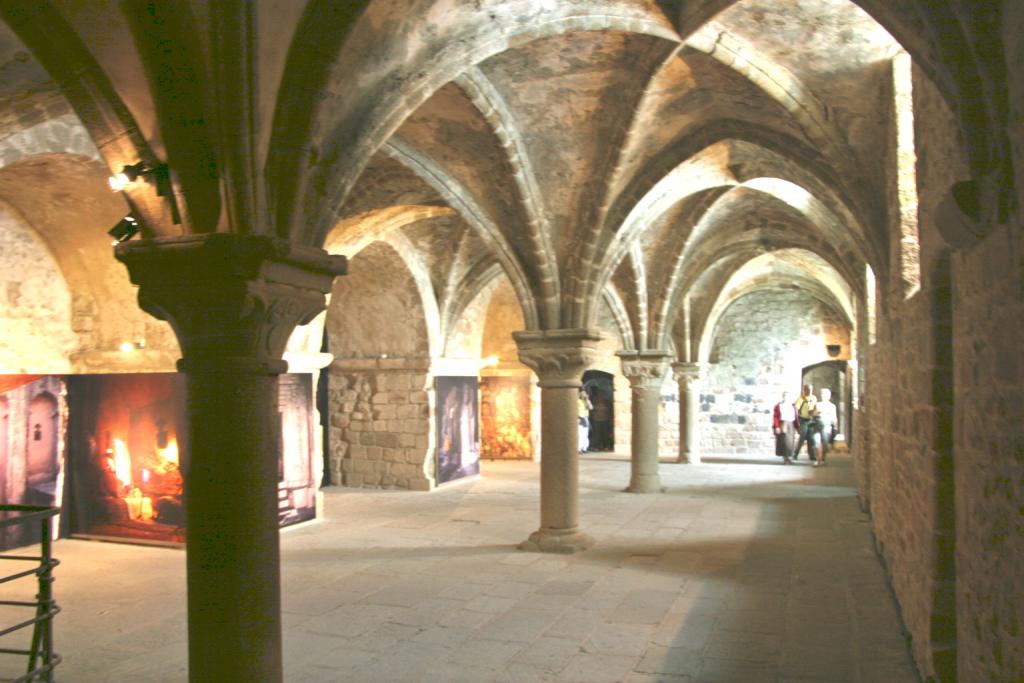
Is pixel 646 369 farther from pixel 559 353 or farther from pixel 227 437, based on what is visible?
pixel 227 437

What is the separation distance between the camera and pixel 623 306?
11.8 metres

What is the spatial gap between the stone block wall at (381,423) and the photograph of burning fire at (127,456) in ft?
14.0

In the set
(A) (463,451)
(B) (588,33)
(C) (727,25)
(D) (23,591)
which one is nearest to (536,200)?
(B) (588,33)

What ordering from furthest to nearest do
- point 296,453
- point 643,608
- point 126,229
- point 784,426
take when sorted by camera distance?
point 784,426
point 296,453
point 643,608
point 126,229

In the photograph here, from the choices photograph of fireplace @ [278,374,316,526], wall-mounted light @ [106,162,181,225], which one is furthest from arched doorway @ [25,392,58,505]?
wall-mounted light @ [106,162,181,225]

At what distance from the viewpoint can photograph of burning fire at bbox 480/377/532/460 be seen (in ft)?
52.8

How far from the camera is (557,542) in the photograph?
7227 millimetres

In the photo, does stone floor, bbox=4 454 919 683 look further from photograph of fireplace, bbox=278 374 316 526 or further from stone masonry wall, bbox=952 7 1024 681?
stone masonry wall, bbox=952 7 1024 681

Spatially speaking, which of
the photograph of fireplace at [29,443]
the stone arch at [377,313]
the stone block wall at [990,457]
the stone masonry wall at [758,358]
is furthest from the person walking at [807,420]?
the stone block wall at [990,457]

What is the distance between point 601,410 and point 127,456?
12.5m

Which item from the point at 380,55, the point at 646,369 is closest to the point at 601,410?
the point at 646,369

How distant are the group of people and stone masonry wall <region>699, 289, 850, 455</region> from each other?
73.8 inches

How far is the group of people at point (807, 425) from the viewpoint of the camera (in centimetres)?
1509

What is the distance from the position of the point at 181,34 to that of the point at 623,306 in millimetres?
8957
